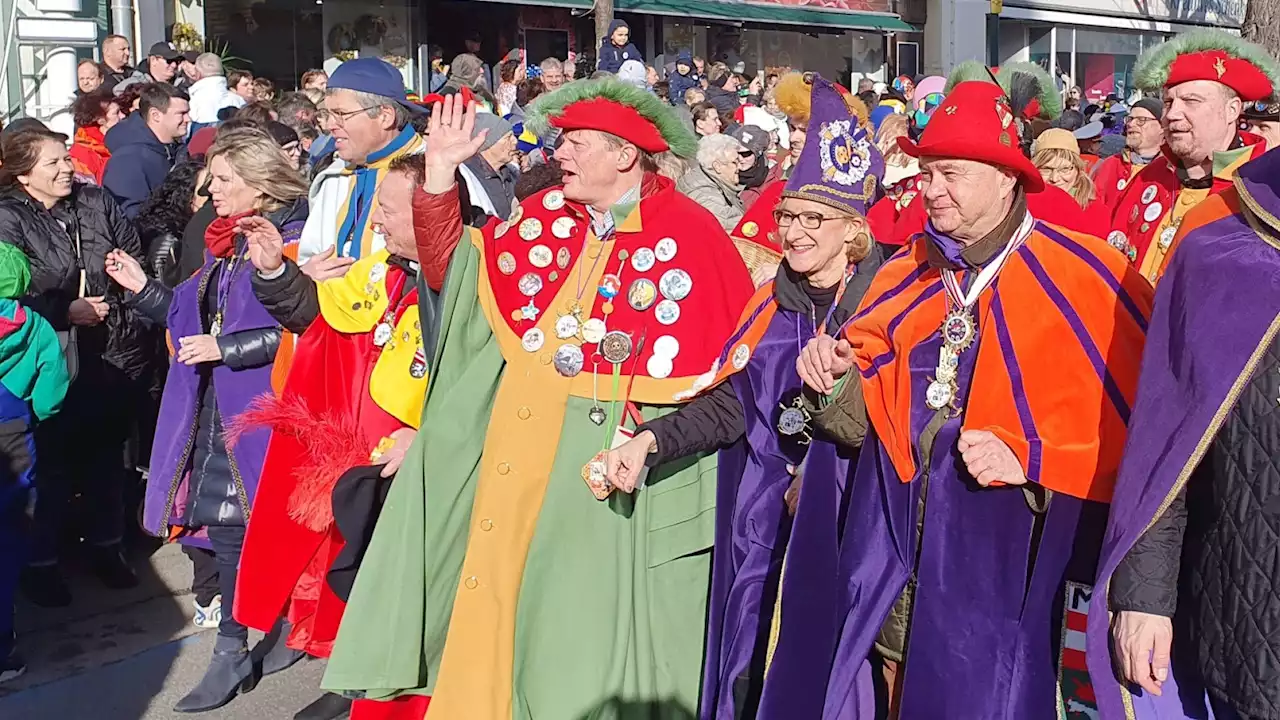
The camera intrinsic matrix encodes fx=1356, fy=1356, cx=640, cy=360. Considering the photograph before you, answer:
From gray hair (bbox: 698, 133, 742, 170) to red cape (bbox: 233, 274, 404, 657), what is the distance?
3445 millimetres

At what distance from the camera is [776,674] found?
363 cm

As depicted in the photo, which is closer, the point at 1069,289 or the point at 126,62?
the point at 1069,289

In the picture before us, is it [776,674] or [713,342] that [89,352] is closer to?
[713,342]

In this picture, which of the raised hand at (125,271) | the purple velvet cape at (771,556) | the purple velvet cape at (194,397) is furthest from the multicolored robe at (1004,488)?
the raised hand at (125,271)

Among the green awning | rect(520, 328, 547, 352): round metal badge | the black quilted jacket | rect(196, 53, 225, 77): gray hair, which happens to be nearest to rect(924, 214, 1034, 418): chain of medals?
the black quilted jacket

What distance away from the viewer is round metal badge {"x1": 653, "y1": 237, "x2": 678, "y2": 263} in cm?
402

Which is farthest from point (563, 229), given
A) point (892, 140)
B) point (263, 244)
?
point (892, 140)

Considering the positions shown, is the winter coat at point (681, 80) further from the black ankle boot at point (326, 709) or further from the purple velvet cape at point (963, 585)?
the purple velvet cape at point (963, 585)

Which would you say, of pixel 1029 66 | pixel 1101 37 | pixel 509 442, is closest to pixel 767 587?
pixel 509 442

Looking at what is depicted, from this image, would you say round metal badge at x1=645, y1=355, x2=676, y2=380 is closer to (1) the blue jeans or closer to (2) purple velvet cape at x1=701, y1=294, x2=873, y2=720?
(2) purple velvet cape at x1=701, y1=294, x2=873, y2=720

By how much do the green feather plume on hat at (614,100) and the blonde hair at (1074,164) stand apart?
2.60 m

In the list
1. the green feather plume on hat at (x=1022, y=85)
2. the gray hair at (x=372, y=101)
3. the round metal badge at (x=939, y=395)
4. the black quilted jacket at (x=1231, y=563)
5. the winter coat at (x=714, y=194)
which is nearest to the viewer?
the black quilted jacket at (x=1231, y=563)

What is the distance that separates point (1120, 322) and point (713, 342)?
4.11ft

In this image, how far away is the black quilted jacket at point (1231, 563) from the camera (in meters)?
2.60
